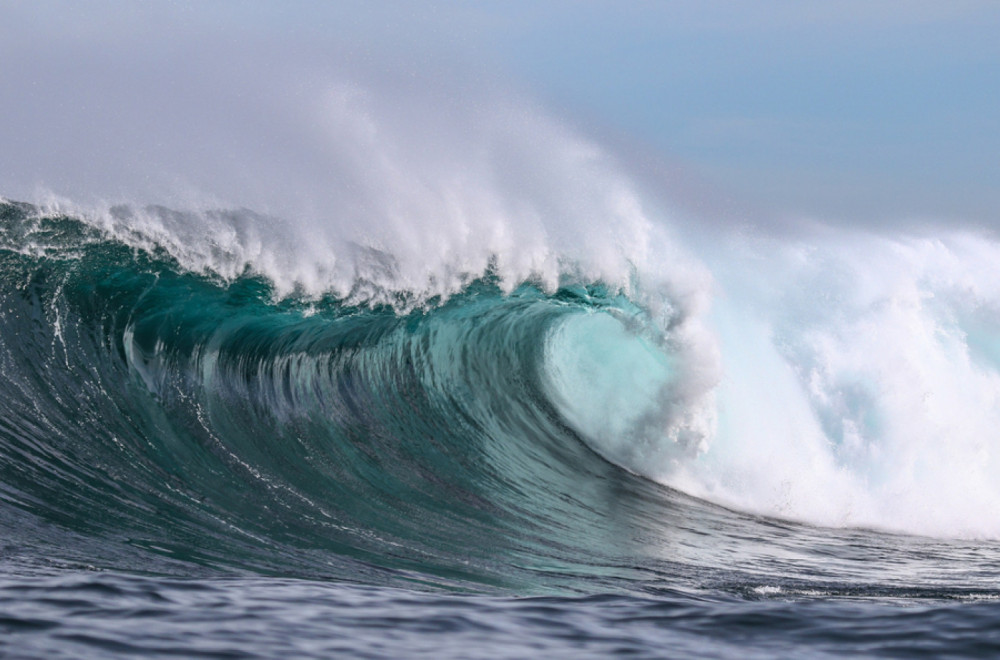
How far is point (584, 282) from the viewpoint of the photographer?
12.3m

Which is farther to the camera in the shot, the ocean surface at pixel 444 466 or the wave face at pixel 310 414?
the wave face at pixel 310 414

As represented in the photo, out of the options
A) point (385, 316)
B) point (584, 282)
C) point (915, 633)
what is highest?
point (584, 282)

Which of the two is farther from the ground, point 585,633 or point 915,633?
point 915,633

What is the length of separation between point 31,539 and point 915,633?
4369 mm

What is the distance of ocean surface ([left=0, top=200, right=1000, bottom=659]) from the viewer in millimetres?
3475

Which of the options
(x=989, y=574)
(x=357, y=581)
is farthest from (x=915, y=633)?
(x=989, y=574)

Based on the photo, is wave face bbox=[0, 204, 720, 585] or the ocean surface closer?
the ocean surface

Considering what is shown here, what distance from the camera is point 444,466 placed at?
351 inches

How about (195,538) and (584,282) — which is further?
(584,282)

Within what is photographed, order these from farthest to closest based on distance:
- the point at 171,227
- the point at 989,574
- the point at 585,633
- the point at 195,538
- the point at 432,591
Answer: the point at 171,227 → the point at 989,574 → the point at 195,538 → the point at 432,591 → the point at 585,633

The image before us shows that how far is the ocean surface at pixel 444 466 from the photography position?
347cm

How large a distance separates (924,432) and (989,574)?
4.97 m

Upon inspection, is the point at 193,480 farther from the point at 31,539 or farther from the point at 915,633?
the point at 915,633

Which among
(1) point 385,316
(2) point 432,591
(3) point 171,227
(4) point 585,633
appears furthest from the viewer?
(1) point 385,316
